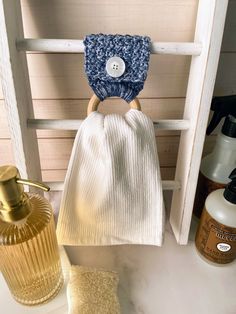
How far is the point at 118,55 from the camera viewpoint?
14.8 inches

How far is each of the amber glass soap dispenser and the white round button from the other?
0.16 metres

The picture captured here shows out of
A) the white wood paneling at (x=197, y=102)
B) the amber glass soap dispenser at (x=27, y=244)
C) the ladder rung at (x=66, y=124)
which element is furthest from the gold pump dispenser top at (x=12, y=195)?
the white wood paneling at (x=197, y=102)

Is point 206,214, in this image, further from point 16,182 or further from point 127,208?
point 16,182

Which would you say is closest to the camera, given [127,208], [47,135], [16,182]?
[16,182]

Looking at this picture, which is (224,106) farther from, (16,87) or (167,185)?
(16,87)

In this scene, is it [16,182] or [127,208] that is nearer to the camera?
[16,182]

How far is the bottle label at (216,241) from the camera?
44 cm

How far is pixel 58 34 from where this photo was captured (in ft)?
1.45

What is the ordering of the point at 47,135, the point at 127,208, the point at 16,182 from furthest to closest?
the point at 47,135 → the point at 127,208 → the point at 16,182

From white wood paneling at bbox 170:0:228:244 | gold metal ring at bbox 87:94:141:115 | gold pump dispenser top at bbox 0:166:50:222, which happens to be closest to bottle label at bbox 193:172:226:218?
white wood paneling at bbox 170:0:228:244

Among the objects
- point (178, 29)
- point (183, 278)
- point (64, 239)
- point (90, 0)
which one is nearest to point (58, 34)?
point (90, 0)

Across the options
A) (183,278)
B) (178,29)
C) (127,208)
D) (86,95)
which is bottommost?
(183,278)

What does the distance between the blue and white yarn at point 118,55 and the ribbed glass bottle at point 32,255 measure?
174mm

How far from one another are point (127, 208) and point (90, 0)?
29 centimetres
